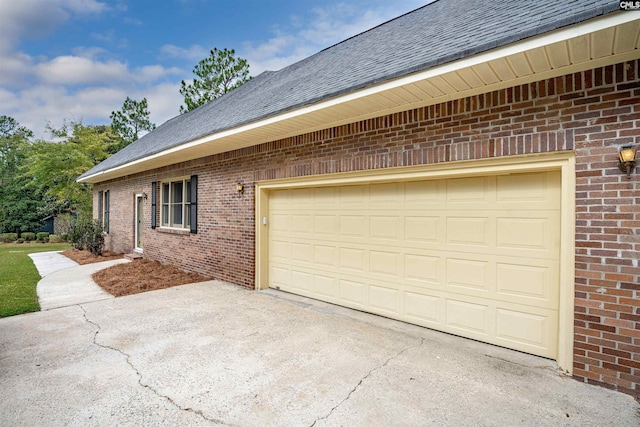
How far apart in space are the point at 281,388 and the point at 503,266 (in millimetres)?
2658

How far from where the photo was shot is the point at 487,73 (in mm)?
2898

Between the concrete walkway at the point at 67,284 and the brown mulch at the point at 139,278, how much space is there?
0.68 ft

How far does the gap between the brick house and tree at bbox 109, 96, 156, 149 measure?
24.7m

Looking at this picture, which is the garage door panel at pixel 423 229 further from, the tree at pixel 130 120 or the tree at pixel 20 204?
the tree at pixel 130 120

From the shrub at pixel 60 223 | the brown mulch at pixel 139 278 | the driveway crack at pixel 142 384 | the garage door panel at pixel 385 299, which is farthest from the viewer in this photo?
the shrub at pixel 60 223

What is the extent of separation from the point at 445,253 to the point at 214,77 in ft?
63.8

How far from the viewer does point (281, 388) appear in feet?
8.58

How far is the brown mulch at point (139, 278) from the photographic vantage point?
20.3 feet

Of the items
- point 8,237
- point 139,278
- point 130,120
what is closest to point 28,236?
point 8,237

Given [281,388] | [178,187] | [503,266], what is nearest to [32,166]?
[178,187]

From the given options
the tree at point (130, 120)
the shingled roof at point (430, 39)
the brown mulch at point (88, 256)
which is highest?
the tree at point (130, 120)

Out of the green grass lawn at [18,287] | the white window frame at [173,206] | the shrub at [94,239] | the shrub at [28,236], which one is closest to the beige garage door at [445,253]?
the white window frame at [173,206]

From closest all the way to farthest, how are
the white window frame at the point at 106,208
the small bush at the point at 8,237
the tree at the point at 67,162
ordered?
the white window frame at the point at 106,208 → the tree at the point at 67,162 → the small bush at the point at 8,237

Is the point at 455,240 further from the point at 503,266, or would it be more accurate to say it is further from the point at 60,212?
the point at 60,212
